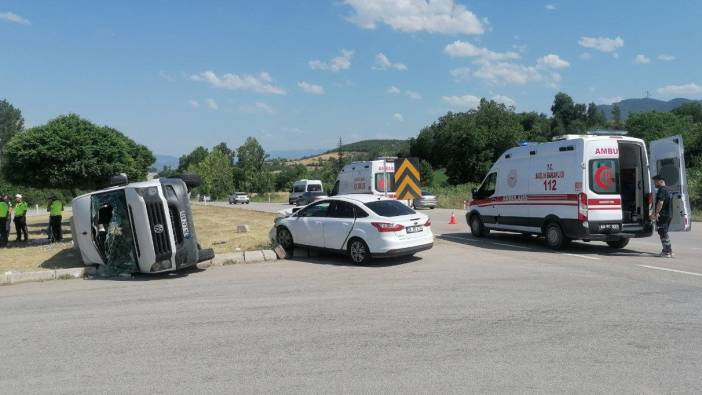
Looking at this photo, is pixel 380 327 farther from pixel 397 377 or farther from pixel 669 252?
pixel 669 252

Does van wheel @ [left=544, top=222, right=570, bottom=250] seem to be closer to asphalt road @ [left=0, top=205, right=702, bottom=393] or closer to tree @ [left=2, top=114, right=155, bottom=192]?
asphalt road @ [left=0, top=205, right=702, bottom=393]

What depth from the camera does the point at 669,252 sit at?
37.9 feet

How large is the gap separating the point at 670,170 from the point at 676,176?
22 centimetres

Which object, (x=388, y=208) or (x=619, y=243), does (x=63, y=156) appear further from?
(x=619, y=243)

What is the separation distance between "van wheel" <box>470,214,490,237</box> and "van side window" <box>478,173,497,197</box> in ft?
2.55

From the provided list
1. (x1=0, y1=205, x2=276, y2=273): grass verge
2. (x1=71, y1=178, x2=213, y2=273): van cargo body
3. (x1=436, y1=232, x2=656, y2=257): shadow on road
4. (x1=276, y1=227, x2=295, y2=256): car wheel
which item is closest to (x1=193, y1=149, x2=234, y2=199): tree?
(x1=0, y1=205, x2=276, y2=273): grass verge

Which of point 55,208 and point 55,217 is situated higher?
point 55,208

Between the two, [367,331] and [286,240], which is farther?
[286,240]

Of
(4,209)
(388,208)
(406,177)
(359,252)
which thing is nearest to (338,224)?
(359,252)

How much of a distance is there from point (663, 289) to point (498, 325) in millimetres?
3699

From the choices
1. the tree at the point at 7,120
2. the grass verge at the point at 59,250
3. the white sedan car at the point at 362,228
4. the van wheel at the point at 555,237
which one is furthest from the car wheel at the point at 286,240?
the tree at the point at 7,120

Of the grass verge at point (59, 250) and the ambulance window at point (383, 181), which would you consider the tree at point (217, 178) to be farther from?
the grass verge at point (59, 250)

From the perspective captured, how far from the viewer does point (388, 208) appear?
1145cm

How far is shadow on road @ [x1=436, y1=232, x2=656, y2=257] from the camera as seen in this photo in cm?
1255
